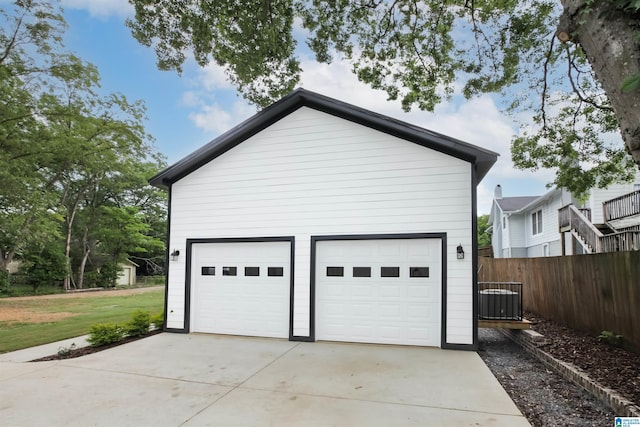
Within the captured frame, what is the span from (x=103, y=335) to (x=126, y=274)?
2665 cm

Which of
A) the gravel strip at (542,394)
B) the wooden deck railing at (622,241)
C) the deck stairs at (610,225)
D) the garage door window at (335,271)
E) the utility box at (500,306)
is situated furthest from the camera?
the deck stairs at (610,225)

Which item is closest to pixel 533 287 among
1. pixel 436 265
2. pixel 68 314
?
pixel 436 265

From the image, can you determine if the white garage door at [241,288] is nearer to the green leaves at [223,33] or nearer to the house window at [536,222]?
the green leaves at [223,33]

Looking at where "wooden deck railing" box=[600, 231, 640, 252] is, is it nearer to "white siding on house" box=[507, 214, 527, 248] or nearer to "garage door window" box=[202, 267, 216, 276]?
"garage door window" box=[202, 267, 216, 276]

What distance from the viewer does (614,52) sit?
9.32 ft

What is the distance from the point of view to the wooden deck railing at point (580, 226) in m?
11.8

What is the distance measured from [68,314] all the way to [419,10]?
14.2m

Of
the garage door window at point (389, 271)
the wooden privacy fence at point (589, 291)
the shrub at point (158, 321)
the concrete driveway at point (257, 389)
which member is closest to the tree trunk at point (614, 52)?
the concrete driveway at point (257, 389)

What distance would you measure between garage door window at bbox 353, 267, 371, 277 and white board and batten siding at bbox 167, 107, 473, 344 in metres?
0.75

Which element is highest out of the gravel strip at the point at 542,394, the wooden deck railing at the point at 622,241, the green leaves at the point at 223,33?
the green leaves at the point at 223,33

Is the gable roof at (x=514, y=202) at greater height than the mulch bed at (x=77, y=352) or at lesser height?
greater

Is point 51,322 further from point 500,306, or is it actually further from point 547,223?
point 547,223

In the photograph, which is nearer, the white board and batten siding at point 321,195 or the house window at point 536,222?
the white board and batten siding at point 321,195

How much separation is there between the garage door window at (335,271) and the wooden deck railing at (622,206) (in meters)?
10.7
